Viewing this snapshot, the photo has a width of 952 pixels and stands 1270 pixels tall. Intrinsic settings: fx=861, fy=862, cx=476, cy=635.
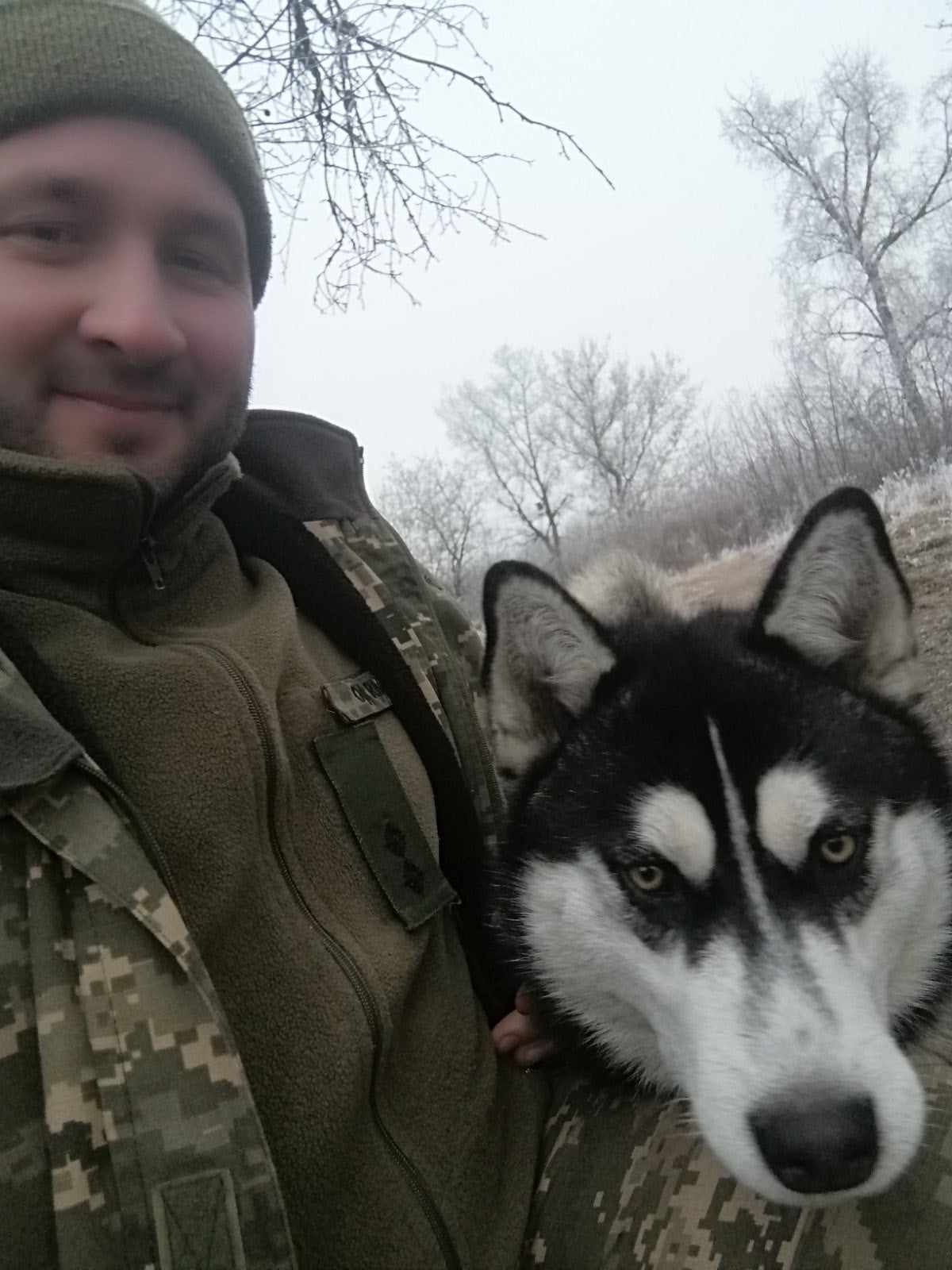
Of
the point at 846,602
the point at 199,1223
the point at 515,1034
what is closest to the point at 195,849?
the point at 199,1223

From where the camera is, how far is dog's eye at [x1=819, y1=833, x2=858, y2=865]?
1.83m

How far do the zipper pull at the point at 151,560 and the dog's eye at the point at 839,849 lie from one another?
1.56 meters

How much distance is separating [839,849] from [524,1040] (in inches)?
36.7

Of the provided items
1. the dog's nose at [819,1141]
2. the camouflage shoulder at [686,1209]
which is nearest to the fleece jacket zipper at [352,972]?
the camouflage shoulder at [686,1209]

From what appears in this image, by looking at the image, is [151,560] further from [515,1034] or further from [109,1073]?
[515,1034]

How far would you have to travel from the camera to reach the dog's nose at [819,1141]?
4.77 feet

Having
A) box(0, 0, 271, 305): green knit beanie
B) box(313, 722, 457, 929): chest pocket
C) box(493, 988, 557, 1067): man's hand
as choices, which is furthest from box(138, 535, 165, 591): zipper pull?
box(493, 988, 557, 1067): man's hand

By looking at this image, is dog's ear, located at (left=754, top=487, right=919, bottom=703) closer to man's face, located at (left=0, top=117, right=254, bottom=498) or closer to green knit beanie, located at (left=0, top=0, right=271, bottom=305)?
man's face, located at (left=0, top=117, right=254, bottom=498)

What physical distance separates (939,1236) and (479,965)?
115 cm

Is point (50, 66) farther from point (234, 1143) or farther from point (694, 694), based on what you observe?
point (234, 1143)

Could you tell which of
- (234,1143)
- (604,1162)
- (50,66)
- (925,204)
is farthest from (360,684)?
(925,204)

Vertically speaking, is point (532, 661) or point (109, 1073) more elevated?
point (532, 661)

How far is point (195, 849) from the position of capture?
1612 mm

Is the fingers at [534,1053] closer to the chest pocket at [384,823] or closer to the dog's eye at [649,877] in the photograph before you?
the chest pocket at [384,823]
